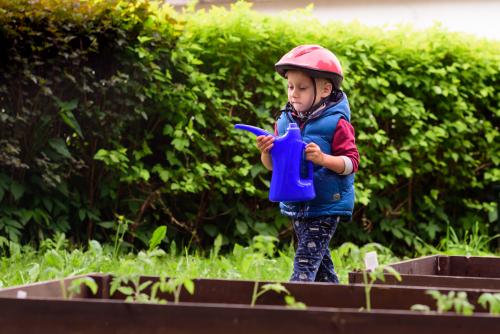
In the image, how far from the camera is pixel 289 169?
404 centimetres

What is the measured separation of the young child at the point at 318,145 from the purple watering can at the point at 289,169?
0.15 meters

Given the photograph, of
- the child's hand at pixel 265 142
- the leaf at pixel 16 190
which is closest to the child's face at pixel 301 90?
the child's hand at pixel 265 142

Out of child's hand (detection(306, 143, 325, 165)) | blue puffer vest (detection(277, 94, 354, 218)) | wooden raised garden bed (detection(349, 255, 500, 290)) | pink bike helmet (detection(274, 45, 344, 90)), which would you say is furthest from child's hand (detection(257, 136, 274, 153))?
wooden raised garden bed (detection(349, 255, 500, 290))

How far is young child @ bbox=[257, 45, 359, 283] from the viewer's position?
425cm

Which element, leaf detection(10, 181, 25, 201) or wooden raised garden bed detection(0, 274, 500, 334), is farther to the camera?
leaf detection(10, 181, 25, 201)

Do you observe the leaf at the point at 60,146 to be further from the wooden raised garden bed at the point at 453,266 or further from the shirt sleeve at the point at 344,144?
the wooden raised garden bed at the point at 453,266

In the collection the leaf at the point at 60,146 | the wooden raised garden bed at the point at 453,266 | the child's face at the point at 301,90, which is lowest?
the wooden raised garden bed at the point at 453,266

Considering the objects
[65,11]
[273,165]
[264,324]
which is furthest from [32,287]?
[65,11]

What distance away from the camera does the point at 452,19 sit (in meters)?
14.6

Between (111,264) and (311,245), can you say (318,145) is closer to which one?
(311,245)

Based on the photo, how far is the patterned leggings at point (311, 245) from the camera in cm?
423

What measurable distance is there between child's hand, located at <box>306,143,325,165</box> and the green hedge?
240 cm

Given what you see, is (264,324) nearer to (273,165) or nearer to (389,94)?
(273,165)

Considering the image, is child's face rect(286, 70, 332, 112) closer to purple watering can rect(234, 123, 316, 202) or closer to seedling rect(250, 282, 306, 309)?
purple watering can rect(234, 123, 316, 202)
